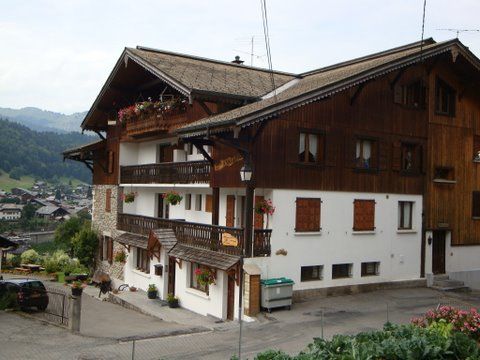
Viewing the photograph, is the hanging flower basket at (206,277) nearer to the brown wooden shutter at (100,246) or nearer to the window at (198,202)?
the window at (198,202)

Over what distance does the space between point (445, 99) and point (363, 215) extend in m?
7.29

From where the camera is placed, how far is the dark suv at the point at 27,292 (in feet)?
72.2

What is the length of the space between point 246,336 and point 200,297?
5669mm

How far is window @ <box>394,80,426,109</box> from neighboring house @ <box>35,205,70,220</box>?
121 m

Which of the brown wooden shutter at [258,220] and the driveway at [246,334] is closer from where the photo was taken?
the driveway at [246,334]

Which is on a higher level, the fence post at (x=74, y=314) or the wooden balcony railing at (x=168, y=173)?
the wooden balcony railing at (x=168, y=173)

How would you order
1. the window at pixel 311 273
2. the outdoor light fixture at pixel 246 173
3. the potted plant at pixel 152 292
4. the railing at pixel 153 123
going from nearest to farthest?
the outdoor light fixture at pixel 246 173 < the window at pixel 311 273 < the railing at pixel 153 123 < the potted plant at pixel 152 292

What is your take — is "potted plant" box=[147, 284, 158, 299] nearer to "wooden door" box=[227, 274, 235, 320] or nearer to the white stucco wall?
"wooden door" box=[227, 274, 235, 320]

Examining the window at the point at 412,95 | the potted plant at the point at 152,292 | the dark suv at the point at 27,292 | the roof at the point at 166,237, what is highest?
the window at the point at 412,95

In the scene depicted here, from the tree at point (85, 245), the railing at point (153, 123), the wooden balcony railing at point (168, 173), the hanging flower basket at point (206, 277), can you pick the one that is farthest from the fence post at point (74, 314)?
the tree at point (85, 245)

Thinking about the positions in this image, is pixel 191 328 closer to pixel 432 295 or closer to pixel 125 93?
pixel 432 295

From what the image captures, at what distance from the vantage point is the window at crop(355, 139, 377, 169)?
22156mm

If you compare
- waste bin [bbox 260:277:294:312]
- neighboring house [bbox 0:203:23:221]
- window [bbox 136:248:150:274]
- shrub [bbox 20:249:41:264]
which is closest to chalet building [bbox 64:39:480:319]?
window [bbox 136:248:150:274]

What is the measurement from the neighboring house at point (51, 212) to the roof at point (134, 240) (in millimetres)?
110610
